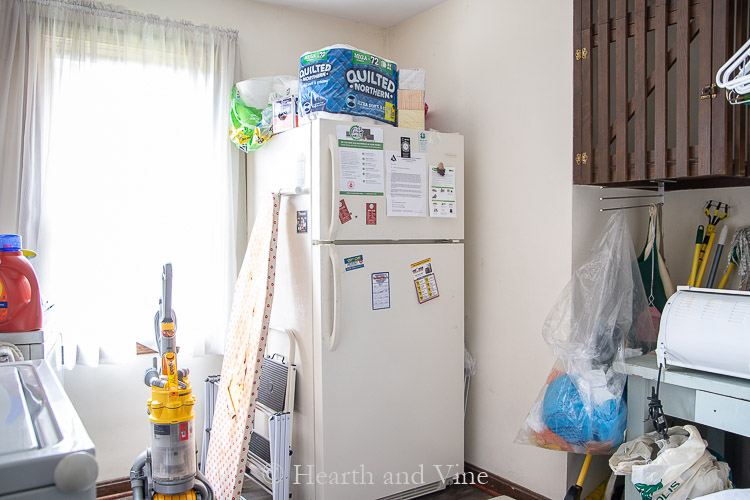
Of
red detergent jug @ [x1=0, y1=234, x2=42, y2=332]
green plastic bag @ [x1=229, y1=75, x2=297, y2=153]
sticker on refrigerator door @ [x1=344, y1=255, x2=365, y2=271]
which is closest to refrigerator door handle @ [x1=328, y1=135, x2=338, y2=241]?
sticker on refrigerator door @ [x1=344, y1=255, x2=365, y2=271]

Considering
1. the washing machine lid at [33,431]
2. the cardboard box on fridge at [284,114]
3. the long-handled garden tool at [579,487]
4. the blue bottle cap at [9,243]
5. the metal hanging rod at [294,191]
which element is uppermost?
the cardboard box on fridge at [284,114]

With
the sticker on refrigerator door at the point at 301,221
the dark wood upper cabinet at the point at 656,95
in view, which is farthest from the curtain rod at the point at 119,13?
the dark wood upper cabinet at the point at 656,95

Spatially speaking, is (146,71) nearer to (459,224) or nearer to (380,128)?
(380,128)

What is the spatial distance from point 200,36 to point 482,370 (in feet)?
7.41

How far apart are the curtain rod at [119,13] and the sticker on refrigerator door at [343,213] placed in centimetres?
128

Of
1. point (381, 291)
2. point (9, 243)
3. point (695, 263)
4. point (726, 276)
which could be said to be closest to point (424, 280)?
point (381, 291)

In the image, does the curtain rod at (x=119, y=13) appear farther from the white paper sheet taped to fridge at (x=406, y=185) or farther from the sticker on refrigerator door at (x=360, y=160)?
the white paper sheet taped to fridge at (x=406, y=185)

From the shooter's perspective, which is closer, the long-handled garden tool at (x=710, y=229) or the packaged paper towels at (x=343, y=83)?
the long-handled garden tool at (x=710, y=229)

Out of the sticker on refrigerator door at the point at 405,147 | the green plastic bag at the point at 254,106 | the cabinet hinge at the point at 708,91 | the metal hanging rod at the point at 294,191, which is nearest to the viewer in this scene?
the cabinet hinge at the point at 708,91

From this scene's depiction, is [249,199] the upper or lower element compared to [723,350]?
upper

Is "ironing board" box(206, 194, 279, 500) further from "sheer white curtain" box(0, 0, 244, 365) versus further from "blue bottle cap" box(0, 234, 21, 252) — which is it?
"blue bottle cap" box(0, 234, 21, 252)

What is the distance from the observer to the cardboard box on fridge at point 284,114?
2.74 m

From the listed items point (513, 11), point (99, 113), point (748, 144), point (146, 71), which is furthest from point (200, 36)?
point (748, 144)

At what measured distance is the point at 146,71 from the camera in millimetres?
2928
